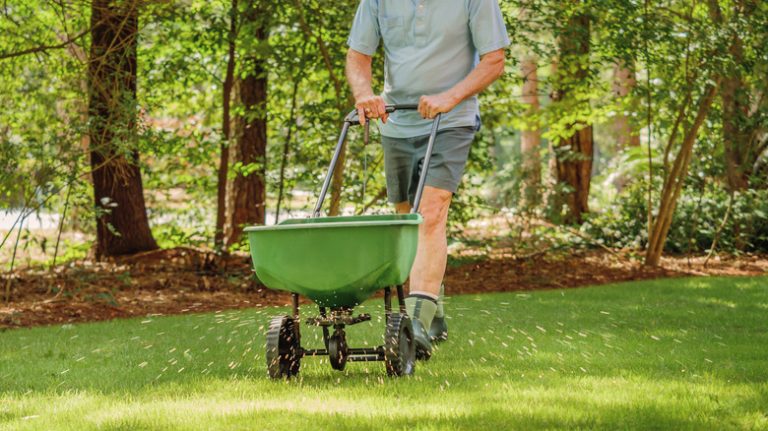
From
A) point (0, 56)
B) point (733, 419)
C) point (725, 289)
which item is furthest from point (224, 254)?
point (733, 419)

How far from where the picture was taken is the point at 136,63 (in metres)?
9.29

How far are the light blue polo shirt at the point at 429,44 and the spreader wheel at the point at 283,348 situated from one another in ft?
3.65

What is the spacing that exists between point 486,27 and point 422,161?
2.18 feet

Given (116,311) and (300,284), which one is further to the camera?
(116,311)

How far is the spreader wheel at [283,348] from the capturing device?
401 centimetres

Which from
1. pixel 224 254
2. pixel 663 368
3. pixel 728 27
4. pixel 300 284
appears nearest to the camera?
pixel 300 284

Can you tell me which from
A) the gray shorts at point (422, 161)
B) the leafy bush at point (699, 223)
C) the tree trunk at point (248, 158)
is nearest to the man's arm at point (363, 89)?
the gray shorts at point (422, 161)

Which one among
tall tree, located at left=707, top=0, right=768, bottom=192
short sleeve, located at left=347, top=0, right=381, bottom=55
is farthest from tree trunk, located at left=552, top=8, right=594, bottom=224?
short sleeve, located at left=347, top=0, right=381, bottom=55

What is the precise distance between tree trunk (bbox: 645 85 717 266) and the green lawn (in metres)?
2.86

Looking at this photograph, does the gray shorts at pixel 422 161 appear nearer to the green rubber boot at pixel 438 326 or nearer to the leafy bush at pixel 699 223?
the green rubber boot at pixel 438 326

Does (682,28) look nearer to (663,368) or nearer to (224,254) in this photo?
(224,254)

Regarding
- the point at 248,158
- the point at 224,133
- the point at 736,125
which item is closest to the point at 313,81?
the point at 224,133

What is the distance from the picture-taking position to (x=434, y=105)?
4301 millimetres

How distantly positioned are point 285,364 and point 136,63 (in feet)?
19.2
